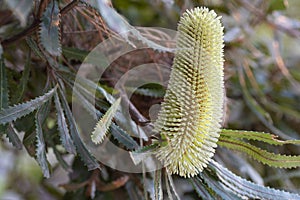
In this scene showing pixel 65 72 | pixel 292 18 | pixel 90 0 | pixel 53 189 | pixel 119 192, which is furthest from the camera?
pixel 292 18

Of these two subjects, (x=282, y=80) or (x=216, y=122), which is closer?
(x=216, y=122)

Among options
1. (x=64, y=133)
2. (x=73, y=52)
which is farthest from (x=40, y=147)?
(x=73, y=52)

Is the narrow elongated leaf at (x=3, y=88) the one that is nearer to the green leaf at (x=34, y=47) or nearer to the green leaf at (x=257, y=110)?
the green leaf at (x=34, y=47)

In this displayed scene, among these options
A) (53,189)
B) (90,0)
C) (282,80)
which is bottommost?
(53,189)

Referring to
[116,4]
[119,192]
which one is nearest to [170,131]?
[119,192]

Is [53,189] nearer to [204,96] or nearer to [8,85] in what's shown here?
[8,85]

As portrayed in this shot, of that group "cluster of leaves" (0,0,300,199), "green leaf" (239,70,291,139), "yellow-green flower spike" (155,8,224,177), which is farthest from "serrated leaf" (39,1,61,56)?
"green leaf" (239,70,291,139)

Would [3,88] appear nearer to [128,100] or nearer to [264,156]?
[128,100]
